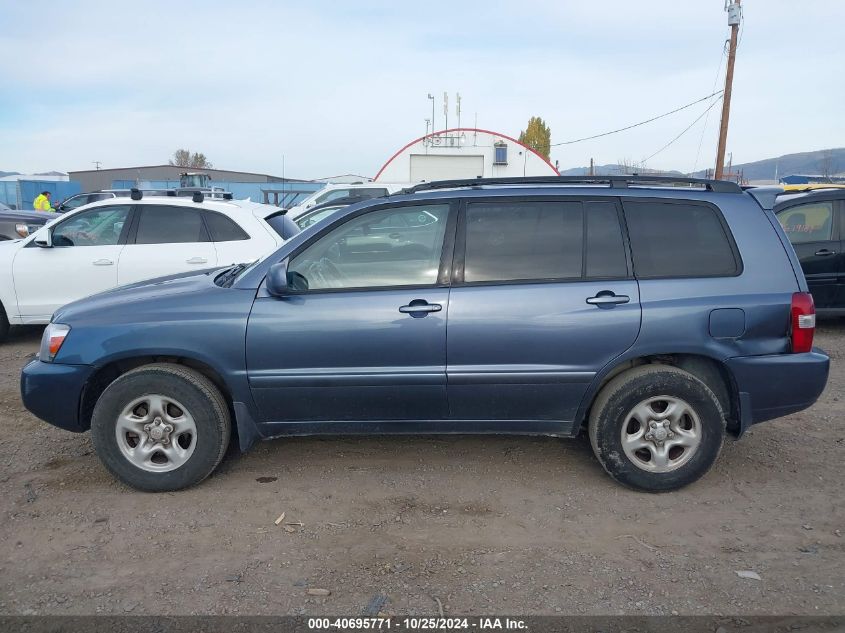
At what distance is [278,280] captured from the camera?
12.2 feet

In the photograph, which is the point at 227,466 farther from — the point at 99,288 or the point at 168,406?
the point at 99,288

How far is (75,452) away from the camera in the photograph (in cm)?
454

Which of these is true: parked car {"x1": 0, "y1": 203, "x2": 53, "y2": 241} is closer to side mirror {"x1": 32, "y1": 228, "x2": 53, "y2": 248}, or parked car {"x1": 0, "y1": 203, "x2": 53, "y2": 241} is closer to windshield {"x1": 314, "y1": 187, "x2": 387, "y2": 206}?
side mirror {"x1": 32, "y1": 228, "x2": 53, "y2": 248}

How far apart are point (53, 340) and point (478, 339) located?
2479 mm

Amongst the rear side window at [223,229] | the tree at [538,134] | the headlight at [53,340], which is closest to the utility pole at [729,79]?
the rear side window at [223,229]

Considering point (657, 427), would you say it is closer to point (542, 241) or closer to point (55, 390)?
point (542, 241)

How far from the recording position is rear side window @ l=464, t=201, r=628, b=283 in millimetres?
3842

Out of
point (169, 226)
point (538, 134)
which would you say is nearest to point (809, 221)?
point (169, 226)

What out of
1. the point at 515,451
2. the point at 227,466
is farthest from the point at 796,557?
the point at 227,466

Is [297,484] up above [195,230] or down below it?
below

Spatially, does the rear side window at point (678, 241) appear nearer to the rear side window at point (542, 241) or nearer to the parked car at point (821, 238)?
the rear side window at point (542, 241)

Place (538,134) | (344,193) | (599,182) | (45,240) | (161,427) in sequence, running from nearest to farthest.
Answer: (161,427)
(599,182)
(45,240)
(344,193)
(538,134)

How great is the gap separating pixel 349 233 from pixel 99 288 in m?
4.47

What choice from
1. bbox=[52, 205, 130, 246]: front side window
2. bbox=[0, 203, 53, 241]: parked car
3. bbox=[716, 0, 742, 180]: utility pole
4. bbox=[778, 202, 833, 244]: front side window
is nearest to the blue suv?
bbox=[52, 205, 130, 246]: front side window
